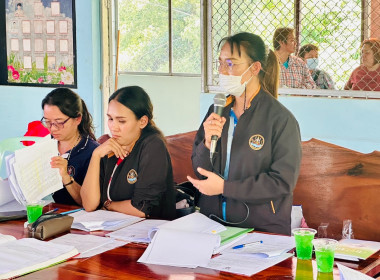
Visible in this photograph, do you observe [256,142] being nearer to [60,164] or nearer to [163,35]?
[60,164]

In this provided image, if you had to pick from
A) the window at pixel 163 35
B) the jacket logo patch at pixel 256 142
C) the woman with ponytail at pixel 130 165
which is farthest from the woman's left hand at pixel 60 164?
the window at pixel 163 35

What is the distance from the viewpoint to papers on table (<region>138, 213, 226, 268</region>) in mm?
1982

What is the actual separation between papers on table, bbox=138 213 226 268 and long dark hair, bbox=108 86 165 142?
0.76m

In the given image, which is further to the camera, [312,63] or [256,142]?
[312,63]

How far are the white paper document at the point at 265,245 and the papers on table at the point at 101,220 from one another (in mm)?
522

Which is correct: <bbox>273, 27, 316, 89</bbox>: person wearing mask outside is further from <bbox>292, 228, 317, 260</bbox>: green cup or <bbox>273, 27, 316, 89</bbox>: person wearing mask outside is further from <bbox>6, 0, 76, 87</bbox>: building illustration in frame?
<bbox>292, 228, 317, 260</bbox>: green cup

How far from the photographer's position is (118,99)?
9.43 feet

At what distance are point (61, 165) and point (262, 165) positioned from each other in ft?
3.11

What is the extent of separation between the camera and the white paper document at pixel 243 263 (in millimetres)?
1893

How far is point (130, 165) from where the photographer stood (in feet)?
9.25

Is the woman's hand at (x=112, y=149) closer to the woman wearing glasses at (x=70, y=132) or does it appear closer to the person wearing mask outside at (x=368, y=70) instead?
the woman wearing glasses at (x=70, y=132)

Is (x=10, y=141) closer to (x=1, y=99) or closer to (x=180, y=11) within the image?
(x=1, y=99)

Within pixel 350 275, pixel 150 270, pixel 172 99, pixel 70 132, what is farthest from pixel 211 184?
pixel 172 99

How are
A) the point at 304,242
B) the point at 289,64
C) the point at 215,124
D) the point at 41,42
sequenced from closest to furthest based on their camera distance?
1. the point at 304,242
2. the point at 215,124
3. the point at 289,64
4. the point at 41,42
